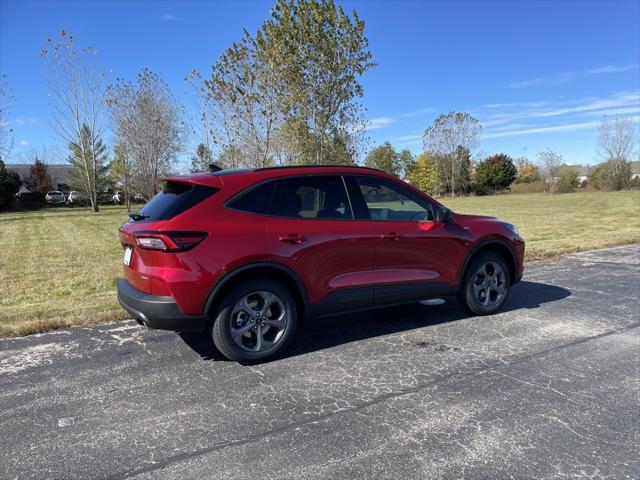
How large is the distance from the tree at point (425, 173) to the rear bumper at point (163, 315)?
220ft

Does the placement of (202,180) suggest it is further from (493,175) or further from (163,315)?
(493,175)

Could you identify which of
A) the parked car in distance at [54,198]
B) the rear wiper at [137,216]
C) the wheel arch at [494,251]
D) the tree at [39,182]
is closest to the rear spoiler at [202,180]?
the rear wiper at [137,216]

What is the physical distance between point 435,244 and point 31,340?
4449mm

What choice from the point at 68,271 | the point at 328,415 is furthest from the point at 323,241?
the point at 68,271

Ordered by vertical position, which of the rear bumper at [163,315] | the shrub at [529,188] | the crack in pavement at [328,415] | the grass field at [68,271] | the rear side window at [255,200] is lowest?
the crack in pavement at [328,415]

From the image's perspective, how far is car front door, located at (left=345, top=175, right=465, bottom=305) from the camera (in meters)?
4.74

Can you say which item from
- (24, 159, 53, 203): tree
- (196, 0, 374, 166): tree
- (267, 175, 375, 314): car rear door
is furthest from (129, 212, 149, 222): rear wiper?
(24, 159, 53, 203): tree

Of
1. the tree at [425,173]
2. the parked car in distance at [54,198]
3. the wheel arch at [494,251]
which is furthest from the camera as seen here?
the tree at [425,173]

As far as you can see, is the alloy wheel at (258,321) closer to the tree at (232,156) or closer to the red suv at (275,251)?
the red suv at (275,251)

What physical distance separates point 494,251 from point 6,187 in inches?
1883

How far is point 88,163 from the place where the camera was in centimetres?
4088

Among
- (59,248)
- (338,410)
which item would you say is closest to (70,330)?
(338,410)

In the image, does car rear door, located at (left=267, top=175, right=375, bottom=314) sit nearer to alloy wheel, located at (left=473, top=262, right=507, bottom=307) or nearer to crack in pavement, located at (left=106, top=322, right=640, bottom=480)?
crack in pavement, located at (left=106, top=322, right=640, bottom=480)

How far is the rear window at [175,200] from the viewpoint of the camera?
395cm
